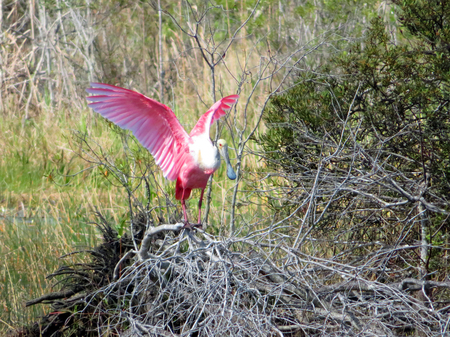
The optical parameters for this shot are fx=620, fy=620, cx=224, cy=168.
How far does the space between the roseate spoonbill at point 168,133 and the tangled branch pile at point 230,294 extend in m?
0.41

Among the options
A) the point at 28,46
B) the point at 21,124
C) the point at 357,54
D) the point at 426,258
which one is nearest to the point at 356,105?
the point at 357,54

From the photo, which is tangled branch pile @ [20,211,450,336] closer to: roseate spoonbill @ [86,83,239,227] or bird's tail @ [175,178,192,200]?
bird's tail @ [175,178,192,200]

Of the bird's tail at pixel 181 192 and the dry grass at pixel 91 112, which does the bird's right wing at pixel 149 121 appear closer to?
the bird's tail at pixel 181 192

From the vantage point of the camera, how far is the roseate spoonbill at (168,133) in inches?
157

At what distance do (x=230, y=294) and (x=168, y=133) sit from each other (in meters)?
1.44

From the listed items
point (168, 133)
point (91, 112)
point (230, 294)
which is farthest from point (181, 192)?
point (91, 112)

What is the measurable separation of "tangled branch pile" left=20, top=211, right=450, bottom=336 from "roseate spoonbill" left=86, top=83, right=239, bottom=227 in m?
0.41

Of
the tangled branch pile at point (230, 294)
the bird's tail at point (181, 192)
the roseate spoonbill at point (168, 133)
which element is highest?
the roseate spoonbill at point (168, 133)

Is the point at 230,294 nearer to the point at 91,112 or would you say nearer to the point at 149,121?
the point at 149,121

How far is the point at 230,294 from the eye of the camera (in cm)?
316

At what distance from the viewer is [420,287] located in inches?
144

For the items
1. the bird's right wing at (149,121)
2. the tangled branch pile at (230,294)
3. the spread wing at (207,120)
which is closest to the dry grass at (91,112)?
the spread wing at (207,120)

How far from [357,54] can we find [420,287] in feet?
5.42

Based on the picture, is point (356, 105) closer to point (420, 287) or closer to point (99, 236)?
point (420, 287)
